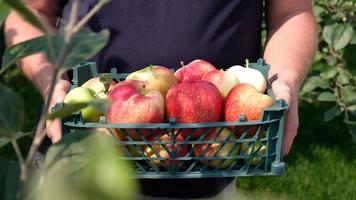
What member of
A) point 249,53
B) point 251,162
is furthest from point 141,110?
point 249,53

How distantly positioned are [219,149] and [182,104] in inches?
4.6

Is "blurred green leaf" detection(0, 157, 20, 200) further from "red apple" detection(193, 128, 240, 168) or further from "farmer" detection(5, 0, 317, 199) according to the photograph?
"farmer" detection(5, 0, 317, 199)

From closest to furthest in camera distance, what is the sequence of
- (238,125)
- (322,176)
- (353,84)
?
(238,125) < (353,84) < (322,176)

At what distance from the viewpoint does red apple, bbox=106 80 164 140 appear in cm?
126

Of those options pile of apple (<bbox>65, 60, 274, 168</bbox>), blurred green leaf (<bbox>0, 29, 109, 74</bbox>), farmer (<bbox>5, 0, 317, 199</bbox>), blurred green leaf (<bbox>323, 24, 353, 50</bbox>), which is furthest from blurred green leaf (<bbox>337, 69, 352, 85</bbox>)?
blurred green leaf (<bbox>0, 29, 109, 74</bbox>)

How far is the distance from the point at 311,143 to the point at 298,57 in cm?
288

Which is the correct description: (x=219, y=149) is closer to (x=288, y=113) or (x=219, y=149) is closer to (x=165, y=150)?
(x=165, y=150)

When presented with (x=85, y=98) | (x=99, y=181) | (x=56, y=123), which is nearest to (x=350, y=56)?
(x=56, y=123)

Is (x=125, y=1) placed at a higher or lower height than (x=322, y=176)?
higher

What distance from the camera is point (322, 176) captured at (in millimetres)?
4188

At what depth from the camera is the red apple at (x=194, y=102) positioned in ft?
4.19

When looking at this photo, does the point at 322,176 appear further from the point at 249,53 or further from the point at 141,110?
the point at 141,110

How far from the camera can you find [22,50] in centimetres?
59

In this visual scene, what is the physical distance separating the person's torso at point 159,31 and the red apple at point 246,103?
0.35 metres
